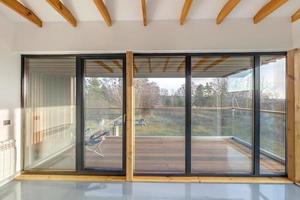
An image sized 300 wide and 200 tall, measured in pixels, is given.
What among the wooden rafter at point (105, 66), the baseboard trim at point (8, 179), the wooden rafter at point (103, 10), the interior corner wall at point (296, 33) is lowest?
the baseboard trim at point (8, 179)

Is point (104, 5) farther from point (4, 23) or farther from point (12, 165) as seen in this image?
point (12, 165)

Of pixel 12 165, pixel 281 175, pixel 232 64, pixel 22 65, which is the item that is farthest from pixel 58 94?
pixel 281 175

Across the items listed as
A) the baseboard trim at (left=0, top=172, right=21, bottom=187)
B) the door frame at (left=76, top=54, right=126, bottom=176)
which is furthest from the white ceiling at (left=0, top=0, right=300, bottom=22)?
the baseboard trim at (left=0, top=172, right=21, bottom=187)

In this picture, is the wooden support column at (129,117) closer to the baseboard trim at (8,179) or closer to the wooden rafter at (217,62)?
the wooden rafter at (217,62)

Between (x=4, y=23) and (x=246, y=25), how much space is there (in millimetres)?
4301

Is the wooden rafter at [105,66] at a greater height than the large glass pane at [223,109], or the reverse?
the wooden rafter at [105,66]

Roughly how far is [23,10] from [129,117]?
2470mm

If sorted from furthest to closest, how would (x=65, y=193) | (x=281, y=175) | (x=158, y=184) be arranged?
1. (x=281, y=175)
2. (x=158, y=184)
3. (x=65, y=193)

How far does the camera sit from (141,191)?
379 centimetres

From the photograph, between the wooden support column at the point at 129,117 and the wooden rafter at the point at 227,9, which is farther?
the wooden support column at the point at 129,117

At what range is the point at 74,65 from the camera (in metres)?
4.59

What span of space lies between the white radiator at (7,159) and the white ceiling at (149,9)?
2.24 m

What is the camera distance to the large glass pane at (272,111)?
14.4 feet

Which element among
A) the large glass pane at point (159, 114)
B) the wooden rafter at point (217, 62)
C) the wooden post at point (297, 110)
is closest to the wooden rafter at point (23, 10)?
the large glass pane at point (159, 114)
